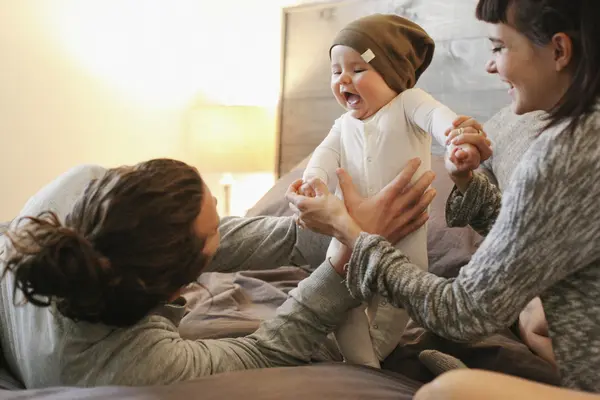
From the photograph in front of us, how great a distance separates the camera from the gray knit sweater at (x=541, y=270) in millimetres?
795

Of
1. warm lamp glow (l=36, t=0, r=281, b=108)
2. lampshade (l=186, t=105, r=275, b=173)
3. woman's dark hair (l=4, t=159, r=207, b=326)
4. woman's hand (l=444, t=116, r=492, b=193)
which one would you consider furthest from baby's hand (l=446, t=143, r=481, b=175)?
warm lamp glow (l=36, t=0, r=281, b=108)

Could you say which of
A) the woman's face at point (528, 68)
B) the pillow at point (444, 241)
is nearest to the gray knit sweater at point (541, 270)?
the woman's face at point (528, 68)

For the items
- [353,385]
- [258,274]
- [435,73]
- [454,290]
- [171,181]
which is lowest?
[258,274]

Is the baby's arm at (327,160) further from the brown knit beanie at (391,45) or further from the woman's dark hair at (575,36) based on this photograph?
the woman's dark hair at (575,36)

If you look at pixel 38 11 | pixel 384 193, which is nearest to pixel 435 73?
pixel 384 193

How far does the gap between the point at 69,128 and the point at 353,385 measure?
6.65 feet

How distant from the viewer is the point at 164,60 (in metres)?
2.92

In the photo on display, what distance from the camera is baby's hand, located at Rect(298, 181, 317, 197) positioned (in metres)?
1.18

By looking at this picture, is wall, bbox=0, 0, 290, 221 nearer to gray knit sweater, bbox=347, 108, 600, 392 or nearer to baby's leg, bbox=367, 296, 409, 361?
baby's leg, bbox=367, 296, 409, 361

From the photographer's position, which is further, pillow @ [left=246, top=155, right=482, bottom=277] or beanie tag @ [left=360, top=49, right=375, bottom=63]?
pillow @ [left=246, top=155, right=482, bottom=277]

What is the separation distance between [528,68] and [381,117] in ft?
Result: 1.22

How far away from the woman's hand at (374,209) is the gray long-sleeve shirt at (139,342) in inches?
3.7

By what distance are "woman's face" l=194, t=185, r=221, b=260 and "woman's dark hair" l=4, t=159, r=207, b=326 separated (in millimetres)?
16

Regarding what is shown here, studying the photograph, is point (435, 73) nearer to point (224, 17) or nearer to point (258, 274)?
point (258, 274)
